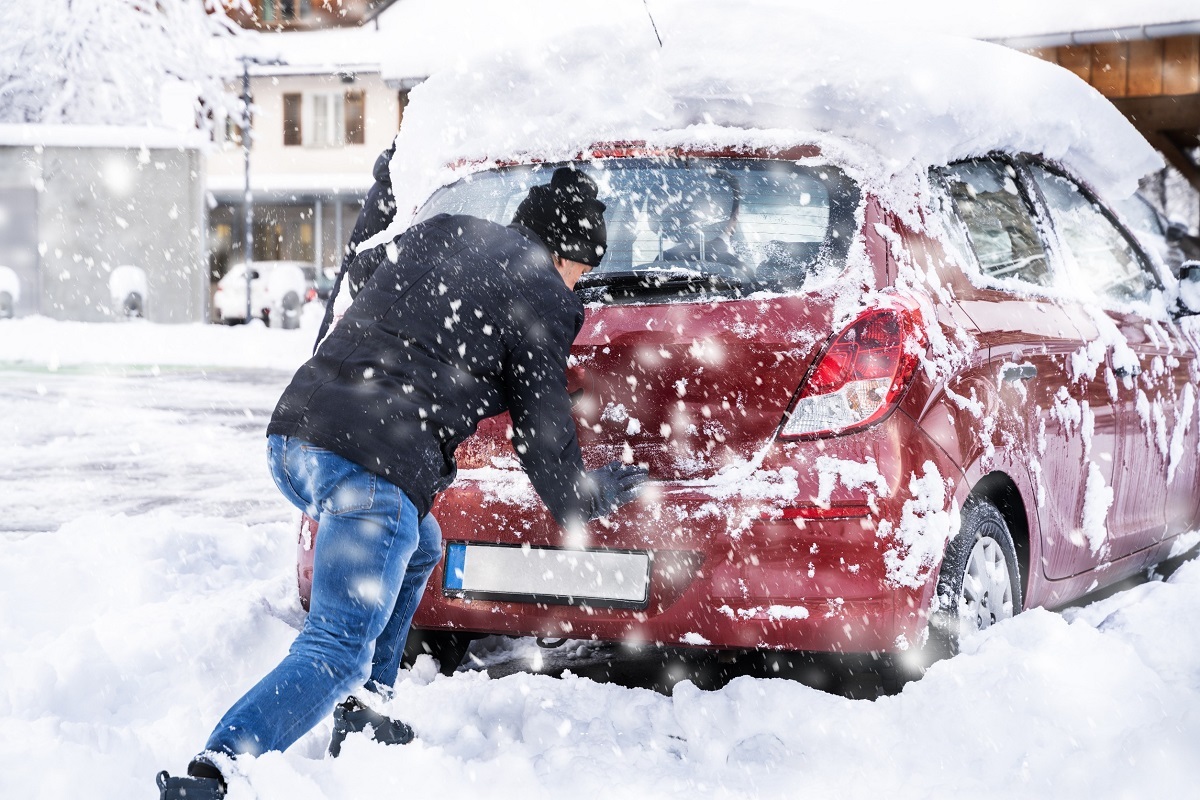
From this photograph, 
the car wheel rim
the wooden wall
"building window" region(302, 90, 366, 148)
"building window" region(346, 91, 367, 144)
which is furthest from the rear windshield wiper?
"building window" region(302, 90, 366, 148)

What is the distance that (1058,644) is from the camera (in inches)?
132

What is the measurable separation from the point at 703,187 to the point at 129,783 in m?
2.00

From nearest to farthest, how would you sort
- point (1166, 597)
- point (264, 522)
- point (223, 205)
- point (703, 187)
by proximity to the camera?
point (703, 187), point (1166, 597), point (264, 522), point (223, 205)

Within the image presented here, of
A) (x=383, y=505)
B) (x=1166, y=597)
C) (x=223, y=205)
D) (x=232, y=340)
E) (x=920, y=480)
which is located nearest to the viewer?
(x=383, y=505)

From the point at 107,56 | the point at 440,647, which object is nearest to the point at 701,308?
the point at 440,647

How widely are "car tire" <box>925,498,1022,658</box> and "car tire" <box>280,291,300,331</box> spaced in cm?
2606

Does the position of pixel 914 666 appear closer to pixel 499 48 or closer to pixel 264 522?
pixel 499 48

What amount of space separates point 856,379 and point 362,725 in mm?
1454

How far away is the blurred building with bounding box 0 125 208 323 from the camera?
26.0 meters

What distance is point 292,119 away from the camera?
43.6m

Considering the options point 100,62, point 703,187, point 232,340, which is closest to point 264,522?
point 703,187

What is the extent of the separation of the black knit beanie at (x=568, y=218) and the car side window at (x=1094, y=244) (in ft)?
7.04

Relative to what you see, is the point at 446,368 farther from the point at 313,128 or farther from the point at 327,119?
the point at 313,128

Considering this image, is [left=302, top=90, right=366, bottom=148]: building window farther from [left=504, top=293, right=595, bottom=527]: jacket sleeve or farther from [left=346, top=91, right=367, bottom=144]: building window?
[left=504, top=293, right=595, bottom=527]: jacket sleeve
